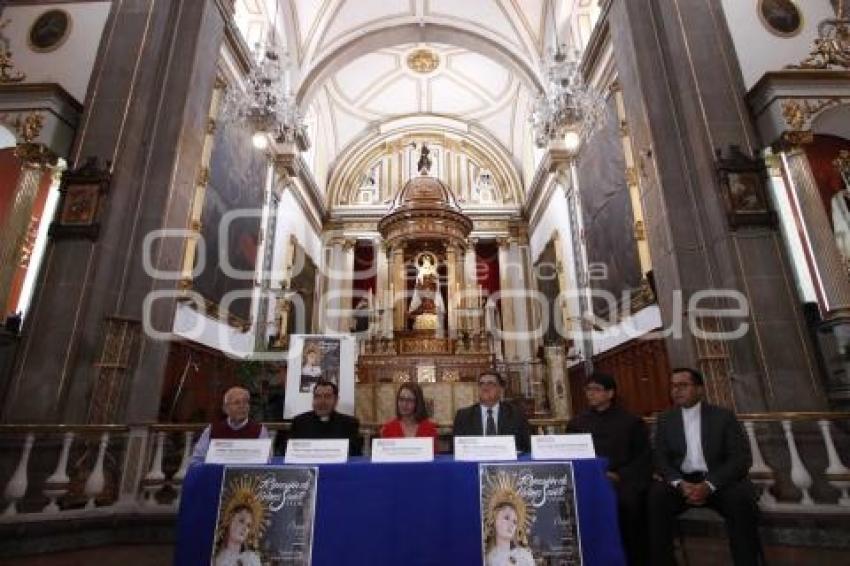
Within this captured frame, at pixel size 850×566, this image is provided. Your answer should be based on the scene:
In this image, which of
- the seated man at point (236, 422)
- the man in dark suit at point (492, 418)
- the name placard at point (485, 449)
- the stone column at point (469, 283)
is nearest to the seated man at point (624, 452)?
the man in dark suit at point (492, 418)

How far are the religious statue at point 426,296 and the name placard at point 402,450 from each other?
10579 millimetres

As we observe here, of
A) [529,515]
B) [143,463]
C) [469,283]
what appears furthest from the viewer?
[469,283]

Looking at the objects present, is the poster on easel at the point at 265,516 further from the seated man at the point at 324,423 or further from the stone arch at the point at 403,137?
the stone arch at the point at 403,137

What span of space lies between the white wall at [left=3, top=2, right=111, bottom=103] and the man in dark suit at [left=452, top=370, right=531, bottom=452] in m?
6.59

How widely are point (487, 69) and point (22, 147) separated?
13820 millimetres

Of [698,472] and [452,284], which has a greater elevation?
[452,284]

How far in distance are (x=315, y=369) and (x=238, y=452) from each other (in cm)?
379

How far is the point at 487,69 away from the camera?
15.9 metres

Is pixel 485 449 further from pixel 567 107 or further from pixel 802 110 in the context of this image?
pixel 567 107

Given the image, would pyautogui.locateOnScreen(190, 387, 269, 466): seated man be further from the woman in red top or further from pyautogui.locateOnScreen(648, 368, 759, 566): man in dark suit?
pyautogui.locateOnScreen(648, 368, 759, 566): man in dark suit

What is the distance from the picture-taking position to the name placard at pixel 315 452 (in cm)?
229

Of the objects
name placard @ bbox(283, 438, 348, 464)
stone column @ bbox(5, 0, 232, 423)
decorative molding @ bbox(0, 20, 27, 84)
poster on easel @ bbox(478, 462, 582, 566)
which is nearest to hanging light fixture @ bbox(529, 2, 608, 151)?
stone column @ bbox(5, 0, 232, 423)

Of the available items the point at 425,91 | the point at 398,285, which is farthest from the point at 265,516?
the point at 425,91

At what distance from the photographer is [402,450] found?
2.35 metres
